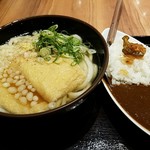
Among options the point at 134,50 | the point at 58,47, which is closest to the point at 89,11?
the point at 134,50

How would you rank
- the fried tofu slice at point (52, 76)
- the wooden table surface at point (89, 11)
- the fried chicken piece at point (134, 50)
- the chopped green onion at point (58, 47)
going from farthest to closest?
the wooden table surface at point (89, 11) < the fried chicken piece at point (134, 50) < the chopped green onion at point (58, 47) < the fried tofu slice at point (52, 76)

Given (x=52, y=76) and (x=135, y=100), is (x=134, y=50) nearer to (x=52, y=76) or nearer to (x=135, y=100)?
(x=135, y=100)

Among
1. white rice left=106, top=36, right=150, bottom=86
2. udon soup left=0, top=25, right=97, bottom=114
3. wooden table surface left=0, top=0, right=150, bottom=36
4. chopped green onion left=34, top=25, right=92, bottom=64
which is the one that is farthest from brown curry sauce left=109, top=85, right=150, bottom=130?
wooden table surface left=0, top=0, right=150, bottom=36

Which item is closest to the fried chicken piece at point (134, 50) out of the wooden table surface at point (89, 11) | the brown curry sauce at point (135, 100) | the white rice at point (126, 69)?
the white rice at point (126, 69)

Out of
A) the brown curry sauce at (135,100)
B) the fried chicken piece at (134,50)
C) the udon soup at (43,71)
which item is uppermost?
the udon soup at (43,71)

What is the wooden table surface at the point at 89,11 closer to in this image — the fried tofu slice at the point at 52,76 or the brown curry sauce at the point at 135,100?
the brown curry sauce at the point at 135,100

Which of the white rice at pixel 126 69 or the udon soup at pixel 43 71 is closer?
the udon soup at pixel 43 71
